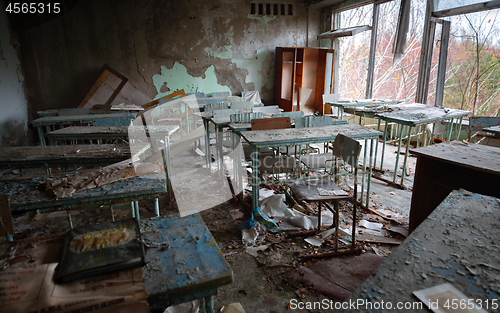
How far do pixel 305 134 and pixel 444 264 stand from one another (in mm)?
2161

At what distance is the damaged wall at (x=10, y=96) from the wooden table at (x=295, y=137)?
4561mm

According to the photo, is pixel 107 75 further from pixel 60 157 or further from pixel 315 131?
pixel 315 131

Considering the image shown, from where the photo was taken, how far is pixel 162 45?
707cm

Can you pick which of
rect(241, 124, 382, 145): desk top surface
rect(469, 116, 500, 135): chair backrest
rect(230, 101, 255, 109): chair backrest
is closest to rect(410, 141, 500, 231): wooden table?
rect(241, 124, 382, 145): desk top surface

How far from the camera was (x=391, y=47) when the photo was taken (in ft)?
21.0

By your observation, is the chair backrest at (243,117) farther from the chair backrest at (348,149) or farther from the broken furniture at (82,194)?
the broken furniture at (82,194)

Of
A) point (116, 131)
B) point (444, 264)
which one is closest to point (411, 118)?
point (444, 264)

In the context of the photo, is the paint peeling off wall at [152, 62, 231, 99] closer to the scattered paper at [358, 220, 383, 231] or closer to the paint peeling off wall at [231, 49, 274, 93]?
the paint peeling off wall at [231, 49, 274, 93]

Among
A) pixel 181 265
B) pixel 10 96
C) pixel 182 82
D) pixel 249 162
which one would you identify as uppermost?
pixel 182 82

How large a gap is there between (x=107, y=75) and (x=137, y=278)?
6625mm

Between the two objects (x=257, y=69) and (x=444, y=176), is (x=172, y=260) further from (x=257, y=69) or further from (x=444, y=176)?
(x=257, y=69)

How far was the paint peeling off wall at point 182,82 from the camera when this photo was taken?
23.7 feet

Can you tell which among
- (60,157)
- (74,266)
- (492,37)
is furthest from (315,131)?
(492,37)

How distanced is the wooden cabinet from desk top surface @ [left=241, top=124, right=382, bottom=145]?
4.23 m
